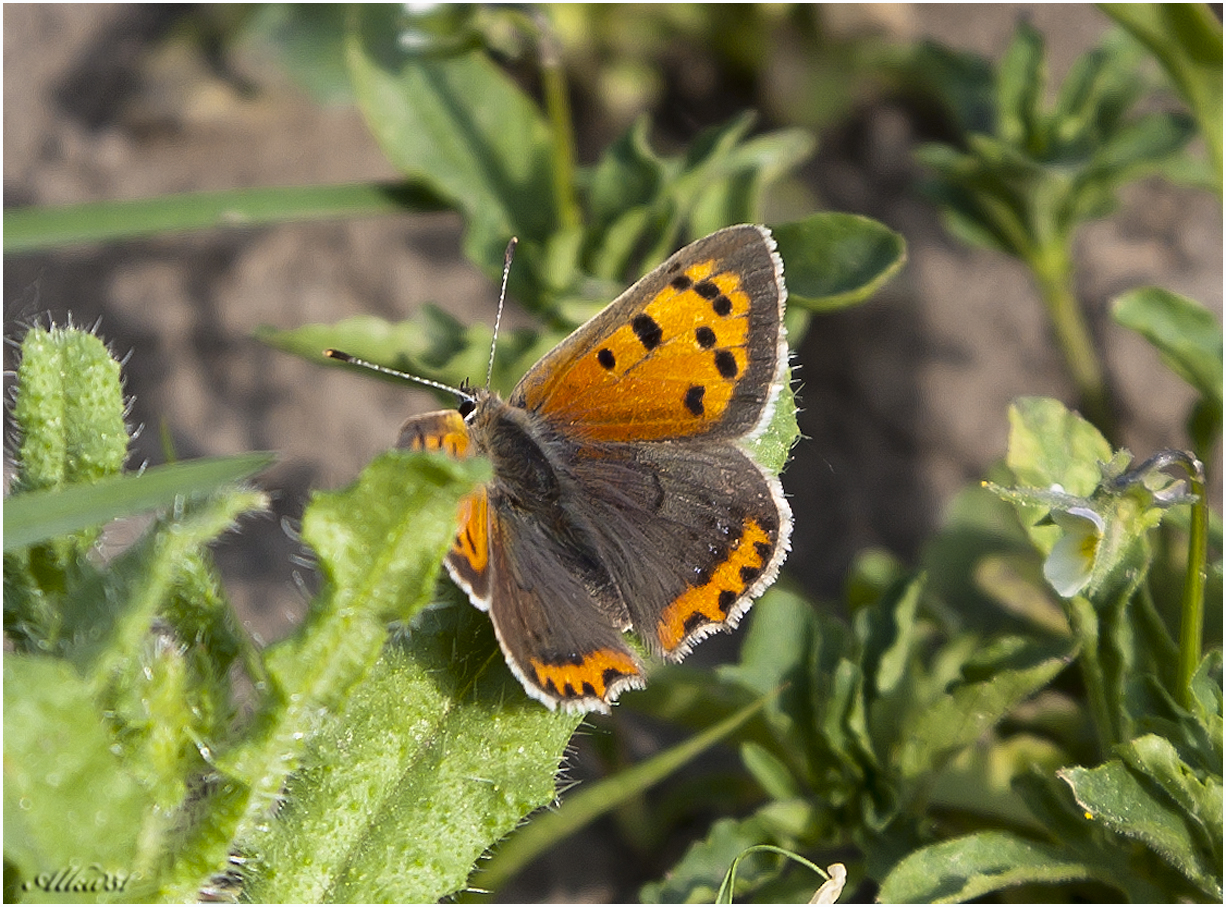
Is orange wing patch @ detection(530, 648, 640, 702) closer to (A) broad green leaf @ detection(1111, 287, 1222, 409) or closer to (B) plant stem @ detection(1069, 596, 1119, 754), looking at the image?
(B) plant stem @ detection(1069, 596, 1119, 754)

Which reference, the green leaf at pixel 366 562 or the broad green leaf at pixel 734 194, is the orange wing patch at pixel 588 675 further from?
the broad green leaf at pixel 734 194

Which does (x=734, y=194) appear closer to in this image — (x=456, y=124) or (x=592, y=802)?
(x=456, y=124)

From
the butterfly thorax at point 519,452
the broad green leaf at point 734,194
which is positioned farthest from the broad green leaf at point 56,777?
the broad green leaf at point 734,194

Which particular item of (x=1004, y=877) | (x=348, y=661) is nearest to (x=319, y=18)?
(x=348, y=661)

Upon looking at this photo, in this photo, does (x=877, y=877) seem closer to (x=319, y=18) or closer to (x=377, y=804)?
(x=377, y=804)

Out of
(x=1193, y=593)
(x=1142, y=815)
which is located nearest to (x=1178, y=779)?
(x=1142, y=815)

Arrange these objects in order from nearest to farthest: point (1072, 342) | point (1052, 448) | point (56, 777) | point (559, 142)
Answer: point (56, 777) → point (1052, 448) → point (559, 142) → point (1072, 342)
